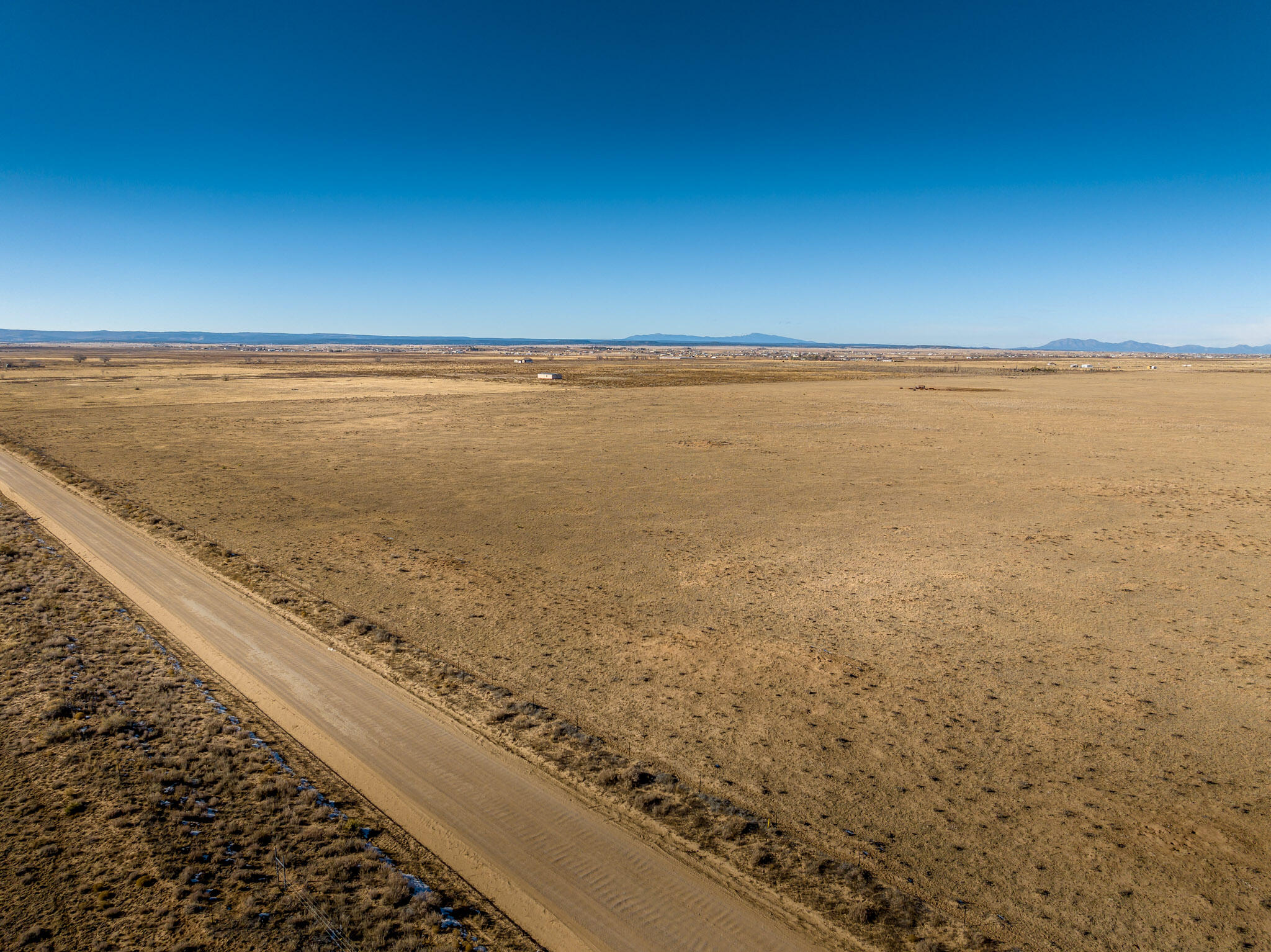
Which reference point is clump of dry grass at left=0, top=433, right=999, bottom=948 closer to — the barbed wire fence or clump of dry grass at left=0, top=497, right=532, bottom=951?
clump of dry grass at left=0, top=497, right=532, bottom=951

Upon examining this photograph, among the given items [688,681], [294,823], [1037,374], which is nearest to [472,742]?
[294,823]

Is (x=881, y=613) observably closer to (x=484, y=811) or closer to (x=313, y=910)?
(x=484, y=811)

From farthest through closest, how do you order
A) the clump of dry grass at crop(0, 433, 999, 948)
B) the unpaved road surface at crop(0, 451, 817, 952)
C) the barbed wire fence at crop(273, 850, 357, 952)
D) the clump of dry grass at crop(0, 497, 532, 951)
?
1. the clump of dry grass at crop(0, 433, 999, 948)
2. the unpaved road surface at crop(0, 451, 817, 952)
3. the clump of dry grass at crop(0, 497, 532, 951)
4. the barbed wire fence at crop(273, 850, 357, 952)

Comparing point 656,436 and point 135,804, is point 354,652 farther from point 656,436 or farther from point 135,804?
point 656,436

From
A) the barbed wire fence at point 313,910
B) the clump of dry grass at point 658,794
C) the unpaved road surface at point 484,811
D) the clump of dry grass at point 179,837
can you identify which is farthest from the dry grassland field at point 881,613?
the barbed wire fence at point 313,910

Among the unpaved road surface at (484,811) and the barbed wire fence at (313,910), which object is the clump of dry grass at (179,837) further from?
the unpaved road surface at (484,811)

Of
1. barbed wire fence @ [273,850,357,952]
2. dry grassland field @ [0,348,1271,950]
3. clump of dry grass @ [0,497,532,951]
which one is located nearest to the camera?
barbed wire fence @ [273,850,357,952]

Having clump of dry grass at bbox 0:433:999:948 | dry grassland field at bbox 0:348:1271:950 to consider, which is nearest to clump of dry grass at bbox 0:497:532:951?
clump of dry grass at bbox 0:433:999:948
